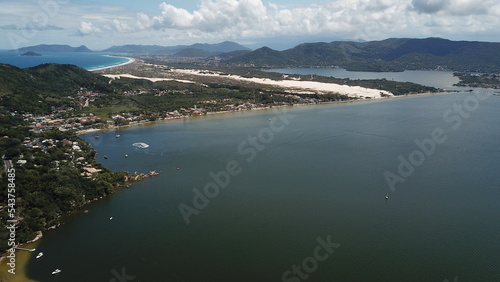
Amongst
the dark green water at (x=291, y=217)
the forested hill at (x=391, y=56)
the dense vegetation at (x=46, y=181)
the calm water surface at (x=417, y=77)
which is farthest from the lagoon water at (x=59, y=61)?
the dark green water at (x=291, y=217)

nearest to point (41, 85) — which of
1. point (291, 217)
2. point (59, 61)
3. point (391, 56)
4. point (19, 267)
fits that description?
point (19, 267)

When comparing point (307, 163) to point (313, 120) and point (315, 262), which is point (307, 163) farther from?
point (313, 120)

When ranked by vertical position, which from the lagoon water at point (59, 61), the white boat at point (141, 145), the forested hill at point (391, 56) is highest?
the forested hill at point (391, 56)

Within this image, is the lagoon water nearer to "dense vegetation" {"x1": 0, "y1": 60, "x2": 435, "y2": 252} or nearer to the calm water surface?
"dense vegetation" {"x1": 0, "y1": 60, "x2": 435, "y2": 252}

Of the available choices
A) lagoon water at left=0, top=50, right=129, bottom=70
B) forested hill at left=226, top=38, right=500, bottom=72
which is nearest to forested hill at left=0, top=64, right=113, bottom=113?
lagoon water at left=0, top=50, right=129, bottom=70

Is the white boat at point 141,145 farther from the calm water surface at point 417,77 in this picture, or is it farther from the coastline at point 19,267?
the calm water surface at point 417,77

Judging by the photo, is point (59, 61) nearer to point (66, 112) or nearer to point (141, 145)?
point (66, 112)
